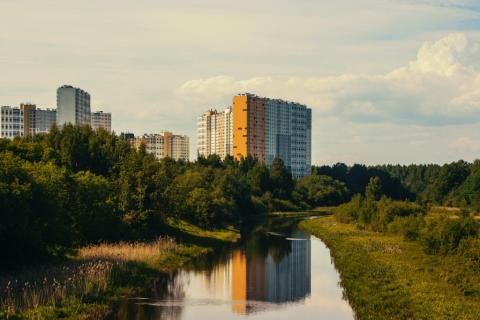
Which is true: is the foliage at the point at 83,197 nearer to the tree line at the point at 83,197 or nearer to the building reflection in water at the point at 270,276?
the tree line at the point at 83,197

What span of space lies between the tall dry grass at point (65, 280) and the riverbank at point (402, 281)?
17.7m

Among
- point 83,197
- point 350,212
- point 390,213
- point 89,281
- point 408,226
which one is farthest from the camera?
point 350,212

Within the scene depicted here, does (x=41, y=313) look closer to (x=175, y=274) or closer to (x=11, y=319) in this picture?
(x=11, y=319)

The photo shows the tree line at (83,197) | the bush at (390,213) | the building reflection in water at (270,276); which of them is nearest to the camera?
the tree line at (83,197)

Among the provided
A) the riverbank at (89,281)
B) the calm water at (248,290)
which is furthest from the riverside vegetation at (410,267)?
the riverbank at (89,281)

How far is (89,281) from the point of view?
46.3 metres

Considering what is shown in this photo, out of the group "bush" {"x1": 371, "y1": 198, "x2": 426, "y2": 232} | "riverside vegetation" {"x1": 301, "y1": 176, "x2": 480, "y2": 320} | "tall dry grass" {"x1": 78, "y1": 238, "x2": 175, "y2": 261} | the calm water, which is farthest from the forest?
"bush" {"x1": 371, "y1": 198, "x2": 426, "y2": 232}

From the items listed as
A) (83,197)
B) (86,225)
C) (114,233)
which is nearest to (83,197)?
(83,197)

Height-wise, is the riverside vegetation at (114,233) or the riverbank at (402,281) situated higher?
the riverside vegetation at (114,233)

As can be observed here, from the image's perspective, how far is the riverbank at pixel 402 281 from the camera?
4197 cm

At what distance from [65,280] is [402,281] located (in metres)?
25.1

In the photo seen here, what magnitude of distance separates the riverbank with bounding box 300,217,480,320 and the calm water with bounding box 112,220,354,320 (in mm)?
1655

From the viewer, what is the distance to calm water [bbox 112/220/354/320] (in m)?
44.7

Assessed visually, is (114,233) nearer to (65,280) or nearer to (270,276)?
(270,276)
